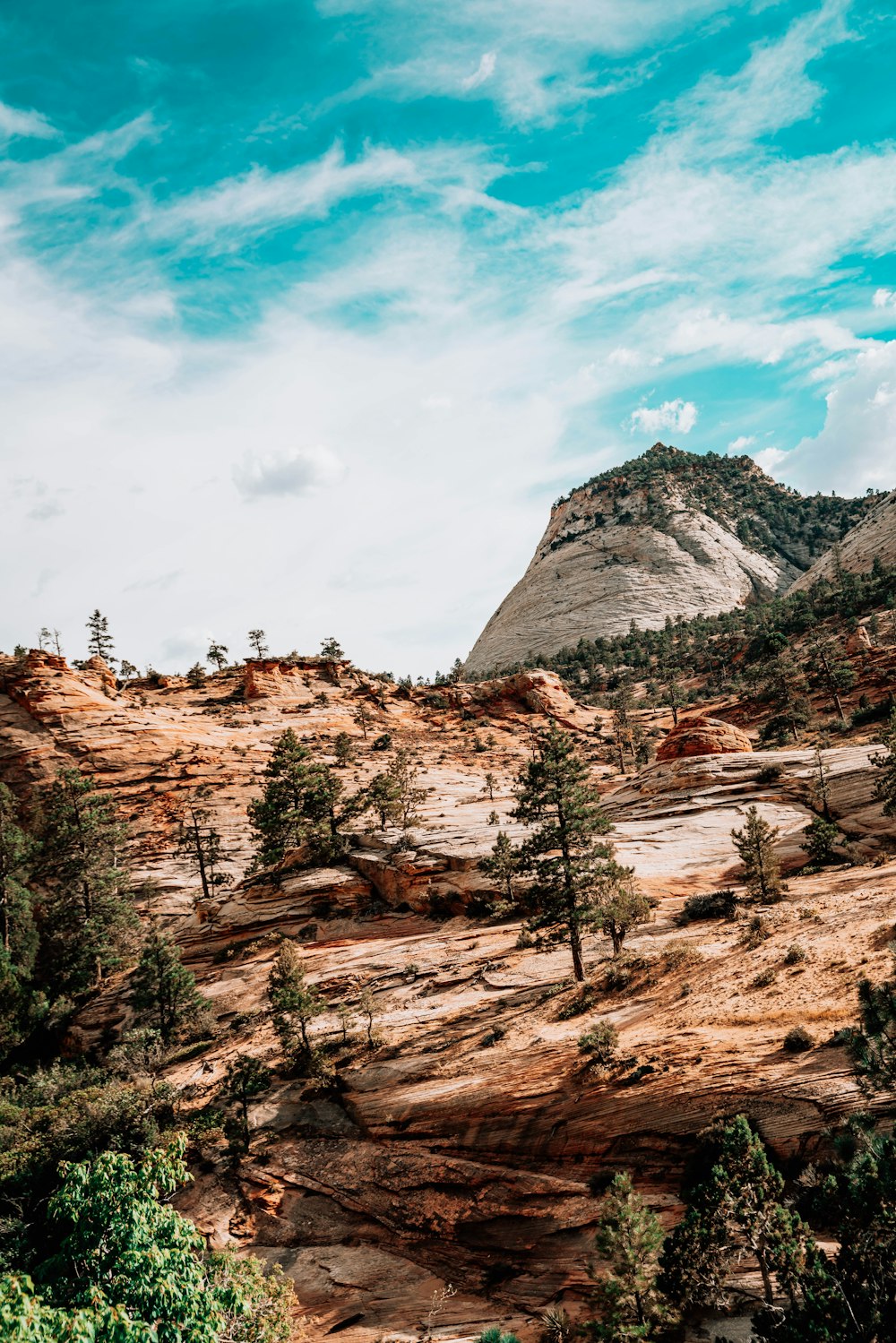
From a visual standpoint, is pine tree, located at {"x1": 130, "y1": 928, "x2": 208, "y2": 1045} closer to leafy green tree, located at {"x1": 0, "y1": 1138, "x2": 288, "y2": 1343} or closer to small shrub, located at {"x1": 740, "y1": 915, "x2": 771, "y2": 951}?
leafy green tree, located at {"x1": 0, "y1": 1138, "x2": 288, "y2": 1343}

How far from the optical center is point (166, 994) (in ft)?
124

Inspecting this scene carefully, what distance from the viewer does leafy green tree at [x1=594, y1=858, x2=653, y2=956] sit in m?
30.8

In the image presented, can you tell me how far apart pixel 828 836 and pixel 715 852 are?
6264 millimetres

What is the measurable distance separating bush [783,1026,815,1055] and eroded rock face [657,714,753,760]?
37.8 m

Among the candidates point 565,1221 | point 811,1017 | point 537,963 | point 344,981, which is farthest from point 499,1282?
point 344,981

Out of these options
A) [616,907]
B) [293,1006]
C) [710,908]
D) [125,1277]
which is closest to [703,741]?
[710,908]

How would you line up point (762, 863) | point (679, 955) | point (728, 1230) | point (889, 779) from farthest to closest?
1. point (889, 779)
2. point (762, 863)
3. point (679, 955)
4. point (728, 1230)

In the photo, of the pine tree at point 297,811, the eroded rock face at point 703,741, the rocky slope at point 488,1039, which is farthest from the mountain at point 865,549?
the pine tree at point 297,811

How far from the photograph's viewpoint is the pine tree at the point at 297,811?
50.0 meters

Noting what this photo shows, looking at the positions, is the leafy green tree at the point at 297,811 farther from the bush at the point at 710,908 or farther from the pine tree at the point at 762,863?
the pine tree at the point at 762,863

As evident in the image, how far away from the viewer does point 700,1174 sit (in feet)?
58.7

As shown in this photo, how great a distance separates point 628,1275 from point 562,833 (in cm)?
1779

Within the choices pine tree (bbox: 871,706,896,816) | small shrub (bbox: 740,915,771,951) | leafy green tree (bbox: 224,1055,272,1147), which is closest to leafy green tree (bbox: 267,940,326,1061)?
leafy green tree (bbox: 224,1055,272,1147)

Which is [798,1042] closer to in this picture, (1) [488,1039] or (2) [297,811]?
(1) [488,1039]
